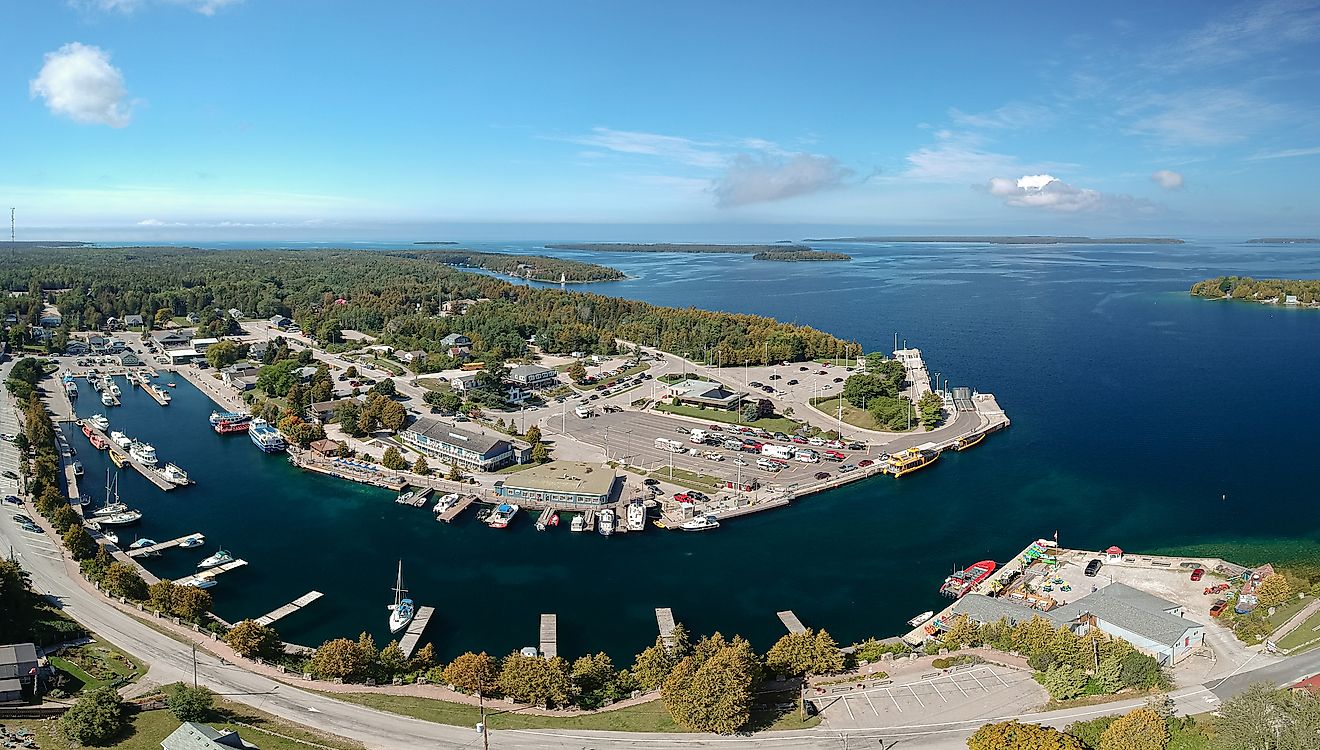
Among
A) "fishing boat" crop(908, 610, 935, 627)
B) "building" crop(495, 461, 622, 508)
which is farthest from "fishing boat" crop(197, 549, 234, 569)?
"fishing boat" crop(908, 610, 935, 627)

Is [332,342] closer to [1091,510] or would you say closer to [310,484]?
[310,484]

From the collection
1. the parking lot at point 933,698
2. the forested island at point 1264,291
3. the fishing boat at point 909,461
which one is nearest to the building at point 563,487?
the fishing boat at point 909,461

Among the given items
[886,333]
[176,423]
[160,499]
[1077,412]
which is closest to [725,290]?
[886,333]

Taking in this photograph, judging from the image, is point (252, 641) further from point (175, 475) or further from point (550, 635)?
point (175, 475)

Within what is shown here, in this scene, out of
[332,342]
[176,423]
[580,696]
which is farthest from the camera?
[332,342]

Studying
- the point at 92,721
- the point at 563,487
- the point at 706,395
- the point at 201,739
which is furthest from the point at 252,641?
the point at 706,395
